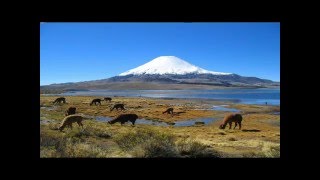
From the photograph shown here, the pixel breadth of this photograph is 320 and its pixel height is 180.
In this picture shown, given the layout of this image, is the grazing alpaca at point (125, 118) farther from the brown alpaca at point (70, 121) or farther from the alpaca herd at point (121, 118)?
the brown alpaca at point (70, 121)

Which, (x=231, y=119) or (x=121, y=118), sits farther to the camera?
(x=231, y=119)

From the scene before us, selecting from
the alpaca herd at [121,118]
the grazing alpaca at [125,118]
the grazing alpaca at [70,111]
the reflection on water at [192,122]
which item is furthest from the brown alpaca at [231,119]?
the grazing alpaca at [70,111]

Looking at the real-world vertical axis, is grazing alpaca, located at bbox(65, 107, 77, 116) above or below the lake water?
below

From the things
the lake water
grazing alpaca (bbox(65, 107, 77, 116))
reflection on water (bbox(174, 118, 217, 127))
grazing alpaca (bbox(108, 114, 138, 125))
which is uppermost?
the lake water

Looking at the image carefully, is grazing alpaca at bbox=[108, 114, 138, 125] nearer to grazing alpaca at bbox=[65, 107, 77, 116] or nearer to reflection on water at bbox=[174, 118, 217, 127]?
reflection on water at bbox=[174, 118, 217, 127]

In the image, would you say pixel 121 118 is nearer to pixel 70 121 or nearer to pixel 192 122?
pixel 70 121

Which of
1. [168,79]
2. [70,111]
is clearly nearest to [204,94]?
[168,79]

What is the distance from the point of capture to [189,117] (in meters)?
7.53

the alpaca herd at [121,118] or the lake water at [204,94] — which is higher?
the lake water at [204,94]

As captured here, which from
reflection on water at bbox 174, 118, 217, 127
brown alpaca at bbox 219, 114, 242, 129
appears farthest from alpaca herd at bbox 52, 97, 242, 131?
reflection on water at bbox 174, 118, 217, 127

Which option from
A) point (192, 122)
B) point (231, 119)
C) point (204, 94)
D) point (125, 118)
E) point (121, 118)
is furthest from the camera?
point (231, 119)

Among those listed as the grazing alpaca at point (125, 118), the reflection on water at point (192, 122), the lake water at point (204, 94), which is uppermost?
the lake water at point (204, 94)
